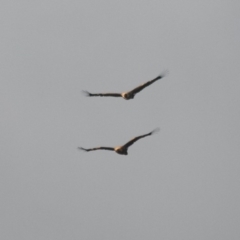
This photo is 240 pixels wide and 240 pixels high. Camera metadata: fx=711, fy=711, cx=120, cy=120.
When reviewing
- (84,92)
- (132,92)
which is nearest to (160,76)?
(132,92)

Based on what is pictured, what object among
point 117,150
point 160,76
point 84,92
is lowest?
point 117,150

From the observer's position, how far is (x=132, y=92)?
61438 millimetres

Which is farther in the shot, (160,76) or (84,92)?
(84,92)

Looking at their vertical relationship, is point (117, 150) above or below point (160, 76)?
below

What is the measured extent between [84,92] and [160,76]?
28.2ft

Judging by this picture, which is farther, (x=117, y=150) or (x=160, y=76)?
(x=117, y=150)

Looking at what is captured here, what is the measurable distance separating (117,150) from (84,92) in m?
6.04

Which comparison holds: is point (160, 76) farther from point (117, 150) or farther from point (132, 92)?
point (117, 150)

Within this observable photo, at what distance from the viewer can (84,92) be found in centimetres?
6388

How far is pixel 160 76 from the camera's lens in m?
58.4

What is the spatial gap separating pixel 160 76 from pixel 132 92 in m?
3.98

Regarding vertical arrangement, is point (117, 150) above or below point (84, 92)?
below

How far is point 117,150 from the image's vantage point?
64.4m

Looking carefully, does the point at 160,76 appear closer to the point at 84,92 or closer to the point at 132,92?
the point at 132,92
